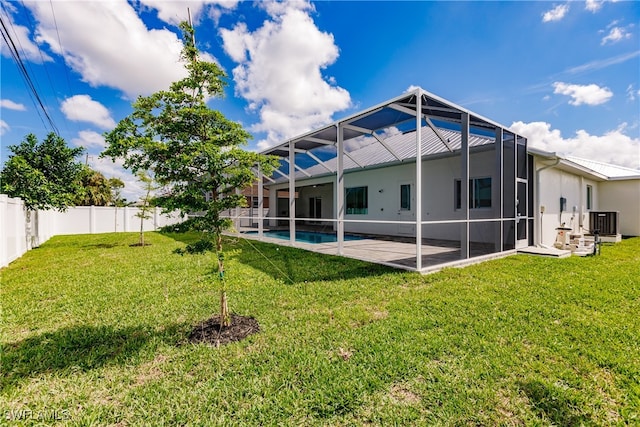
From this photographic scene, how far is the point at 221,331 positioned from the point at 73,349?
61.5 inches

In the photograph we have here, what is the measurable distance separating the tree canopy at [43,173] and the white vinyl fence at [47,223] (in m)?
0.63

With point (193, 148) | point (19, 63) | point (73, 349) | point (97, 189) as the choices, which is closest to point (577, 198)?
point (193, 148)

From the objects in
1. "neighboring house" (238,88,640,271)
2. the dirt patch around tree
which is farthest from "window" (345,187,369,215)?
the dirt patch around tree

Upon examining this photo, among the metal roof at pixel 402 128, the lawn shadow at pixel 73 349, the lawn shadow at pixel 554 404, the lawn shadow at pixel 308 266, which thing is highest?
the metal roof at pixel 402 128

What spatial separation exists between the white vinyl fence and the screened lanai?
15.6 ft

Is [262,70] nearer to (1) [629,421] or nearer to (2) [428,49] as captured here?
(2) [428,49]

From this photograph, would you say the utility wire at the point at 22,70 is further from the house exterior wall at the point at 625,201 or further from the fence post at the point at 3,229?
the house exterior wall at the point at 625,201

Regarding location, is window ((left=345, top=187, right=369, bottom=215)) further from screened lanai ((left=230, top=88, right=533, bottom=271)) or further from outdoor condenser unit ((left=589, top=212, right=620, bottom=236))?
outdoor condenser unit ((left=589, top=212, right=620, bottom=236))

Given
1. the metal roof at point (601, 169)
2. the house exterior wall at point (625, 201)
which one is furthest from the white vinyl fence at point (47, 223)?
the metal roof at point (601, 169)

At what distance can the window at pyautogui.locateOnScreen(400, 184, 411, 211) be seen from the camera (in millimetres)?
12312

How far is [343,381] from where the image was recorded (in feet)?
7.93

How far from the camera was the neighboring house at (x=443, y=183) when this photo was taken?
6895mm

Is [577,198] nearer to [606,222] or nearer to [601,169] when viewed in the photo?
[606,222]

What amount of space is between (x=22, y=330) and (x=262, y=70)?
9309mm
